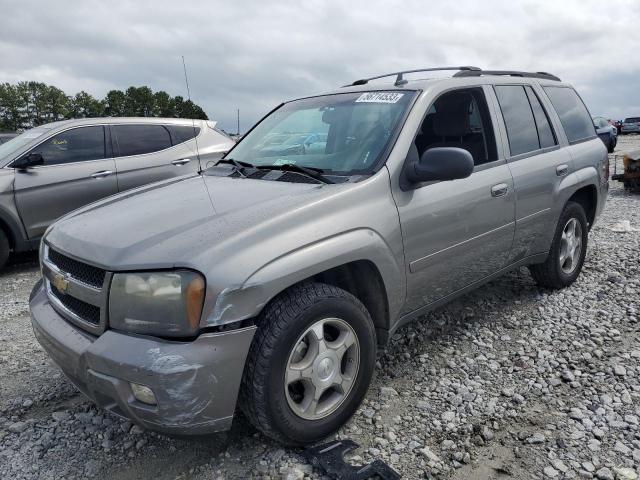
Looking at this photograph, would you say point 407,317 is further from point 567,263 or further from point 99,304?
point 567,263

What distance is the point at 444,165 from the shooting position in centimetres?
271

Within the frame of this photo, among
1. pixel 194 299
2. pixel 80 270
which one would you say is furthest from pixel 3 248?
pixel 194 299

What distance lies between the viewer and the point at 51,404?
2.94m

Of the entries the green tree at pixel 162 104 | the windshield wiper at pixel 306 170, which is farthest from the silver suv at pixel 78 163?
the green tree at pixel 162 104

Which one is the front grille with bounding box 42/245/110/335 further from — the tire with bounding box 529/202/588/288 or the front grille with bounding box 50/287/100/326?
the tire with bounding box 529/202/588/288

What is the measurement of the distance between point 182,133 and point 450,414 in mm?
5452

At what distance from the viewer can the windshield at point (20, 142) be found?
5.92 meters

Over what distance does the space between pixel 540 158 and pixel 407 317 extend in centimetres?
178

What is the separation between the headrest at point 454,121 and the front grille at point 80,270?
7.45ft

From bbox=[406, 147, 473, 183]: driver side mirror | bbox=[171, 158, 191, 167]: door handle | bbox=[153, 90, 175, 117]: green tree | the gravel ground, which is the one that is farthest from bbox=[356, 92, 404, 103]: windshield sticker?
bbox=[153, 90, 175, 117]: green tree

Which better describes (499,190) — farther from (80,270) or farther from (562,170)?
(80,270)

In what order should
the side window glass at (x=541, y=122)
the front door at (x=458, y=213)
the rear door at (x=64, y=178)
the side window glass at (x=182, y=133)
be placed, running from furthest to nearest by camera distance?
the side window glass at (x=182, y=133), the rear door at (x=64, y=178), the side window glass at (x=541, y=122), the front door at (x=458, y=213)

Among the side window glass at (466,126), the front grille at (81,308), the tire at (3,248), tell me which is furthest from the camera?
the tire at (3,248)

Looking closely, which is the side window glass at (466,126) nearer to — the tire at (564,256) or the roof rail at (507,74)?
the roof rail at (507,74)
